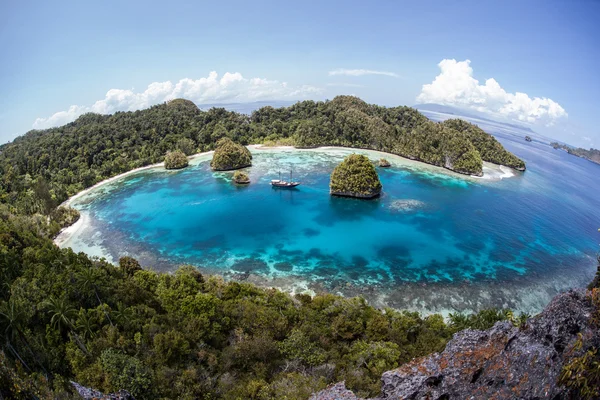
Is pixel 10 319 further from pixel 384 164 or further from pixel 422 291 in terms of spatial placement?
pixel 384 164

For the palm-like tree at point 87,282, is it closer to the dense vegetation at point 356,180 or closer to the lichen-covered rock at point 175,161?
the dense vegetation at point 356,180

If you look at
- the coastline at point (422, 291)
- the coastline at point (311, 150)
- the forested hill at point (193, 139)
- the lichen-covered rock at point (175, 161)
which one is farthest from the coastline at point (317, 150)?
the coastline at point (422, 291)

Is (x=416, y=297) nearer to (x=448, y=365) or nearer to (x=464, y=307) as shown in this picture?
(x=464, y=307)

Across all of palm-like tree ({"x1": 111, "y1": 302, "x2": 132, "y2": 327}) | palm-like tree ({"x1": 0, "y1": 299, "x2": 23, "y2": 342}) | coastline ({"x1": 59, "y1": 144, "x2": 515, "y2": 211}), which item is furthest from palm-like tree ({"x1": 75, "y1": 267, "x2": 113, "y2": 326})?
coastline ({"x1": 59, "y1": 144, "x2": 515, "y2": 211})

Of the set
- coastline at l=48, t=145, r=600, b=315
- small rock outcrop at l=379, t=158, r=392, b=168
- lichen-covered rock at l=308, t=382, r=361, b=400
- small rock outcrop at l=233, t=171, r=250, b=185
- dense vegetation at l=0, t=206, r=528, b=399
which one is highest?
small rock outcrop at l=379, t=158, r=392, b=168

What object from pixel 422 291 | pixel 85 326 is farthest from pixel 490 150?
pixel 85 326

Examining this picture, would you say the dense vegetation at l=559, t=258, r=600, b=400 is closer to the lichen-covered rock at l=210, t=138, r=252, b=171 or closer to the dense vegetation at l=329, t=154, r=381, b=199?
the dense vegetation at l=329, t=154, r=381, b=199

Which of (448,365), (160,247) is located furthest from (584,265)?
(160,247)
